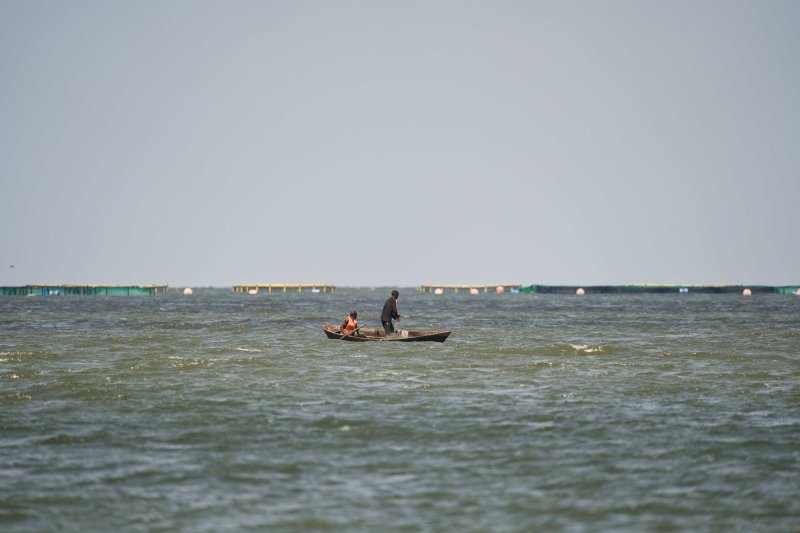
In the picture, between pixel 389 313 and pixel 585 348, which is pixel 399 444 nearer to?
pixel 389 313

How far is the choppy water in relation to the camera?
12.7m

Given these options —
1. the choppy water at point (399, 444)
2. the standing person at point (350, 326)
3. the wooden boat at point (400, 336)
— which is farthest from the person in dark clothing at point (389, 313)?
the choppy water at point (399, 444)

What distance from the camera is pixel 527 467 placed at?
1544 cm

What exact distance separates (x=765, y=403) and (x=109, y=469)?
16.4 m

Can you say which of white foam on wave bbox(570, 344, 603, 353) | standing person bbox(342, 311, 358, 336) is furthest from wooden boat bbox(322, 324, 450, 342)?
white foam on wave bbox(570, 344, 603, 353)

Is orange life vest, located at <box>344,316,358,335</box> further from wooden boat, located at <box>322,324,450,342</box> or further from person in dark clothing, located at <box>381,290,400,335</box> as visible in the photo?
person in dark clothing, located at <box>381,290,400,335</box>

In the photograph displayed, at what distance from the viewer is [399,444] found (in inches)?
689

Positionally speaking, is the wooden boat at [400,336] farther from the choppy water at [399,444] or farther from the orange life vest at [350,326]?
the choppy water at [399,444]

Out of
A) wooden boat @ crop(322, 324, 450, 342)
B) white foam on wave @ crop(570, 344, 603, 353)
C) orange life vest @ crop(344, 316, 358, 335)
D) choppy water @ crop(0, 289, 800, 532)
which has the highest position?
orange life vest @ crop(344, 316, 358, 335)

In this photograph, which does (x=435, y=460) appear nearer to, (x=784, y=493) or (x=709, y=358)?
(x=784, y=493)

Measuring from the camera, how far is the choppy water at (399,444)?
1267 cm

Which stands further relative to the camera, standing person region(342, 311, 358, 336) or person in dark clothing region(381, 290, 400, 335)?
standing person region(342, 311, 358, 336)

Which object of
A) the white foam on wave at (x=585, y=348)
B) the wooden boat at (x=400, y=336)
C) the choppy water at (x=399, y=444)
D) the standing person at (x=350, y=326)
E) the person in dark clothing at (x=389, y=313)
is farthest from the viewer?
the standing person at (x=350, y=326)

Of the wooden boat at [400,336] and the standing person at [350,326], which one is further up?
the standing person at [350,326]
